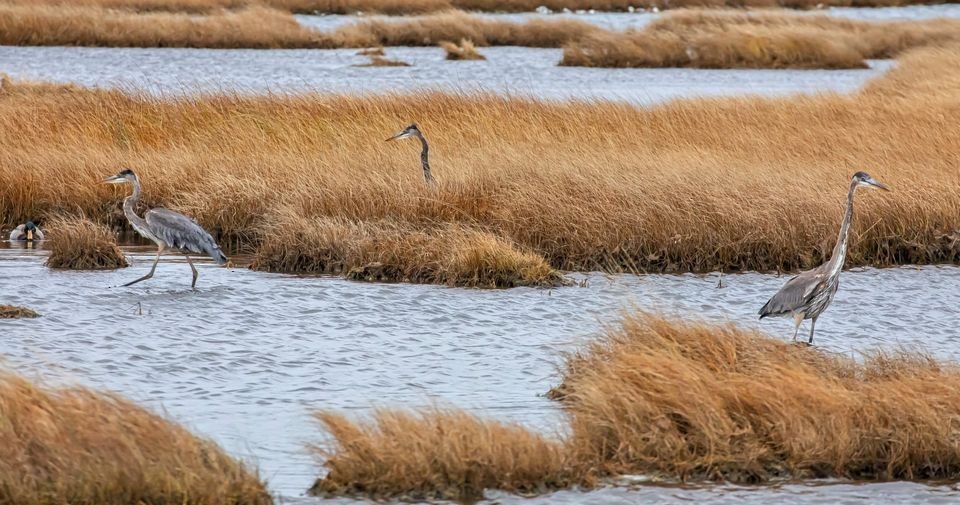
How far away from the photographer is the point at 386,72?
3116 centimetres

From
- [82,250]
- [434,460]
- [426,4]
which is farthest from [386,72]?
[434,460]

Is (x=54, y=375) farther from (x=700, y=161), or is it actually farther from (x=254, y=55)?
(x=254, y=55)

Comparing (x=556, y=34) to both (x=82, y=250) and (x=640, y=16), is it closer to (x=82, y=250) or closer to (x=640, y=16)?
(x=640, y=16)

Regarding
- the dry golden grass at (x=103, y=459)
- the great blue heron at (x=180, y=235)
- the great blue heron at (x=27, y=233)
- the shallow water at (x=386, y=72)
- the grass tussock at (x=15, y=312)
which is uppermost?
the dry golden grass at (x=103, y=459)

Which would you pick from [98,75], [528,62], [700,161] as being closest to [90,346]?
[700,161]

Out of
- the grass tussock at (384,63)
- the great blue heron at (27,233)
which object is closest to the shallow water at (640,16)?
the grass tussock at (384,63)

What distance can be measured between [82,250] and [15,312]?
202 centimetres

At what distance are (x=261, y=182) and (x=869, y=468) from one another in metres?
7.98

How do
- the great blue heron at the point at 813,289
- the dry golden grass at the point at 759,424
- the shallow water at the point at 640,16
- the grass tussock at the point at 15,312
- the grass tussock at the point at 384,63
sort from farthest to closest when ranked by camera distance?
1. the shallow water at the point at 640,16
2. the grass tussock at the point at 384,63
3. the grass tussock at the point at 15,312
4. the great blue heron at the point at 813,289
5. the dry golden grass at the point at 759,424

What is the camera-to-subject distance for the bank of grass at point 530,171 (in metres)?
11.9

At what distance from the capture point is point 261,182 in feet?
42.8

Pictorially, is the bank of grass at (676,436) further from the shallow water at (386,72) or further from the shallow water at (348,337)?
the shallow water at (386,72)

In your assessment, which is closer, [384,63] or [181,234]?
[181,234]

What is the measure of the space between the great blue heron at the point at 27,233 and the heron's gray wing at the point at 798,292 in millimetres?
7233
